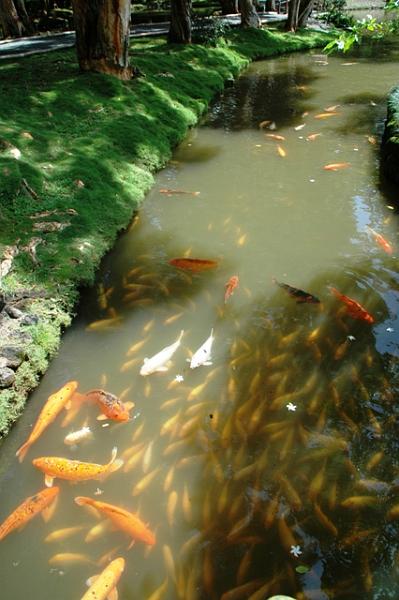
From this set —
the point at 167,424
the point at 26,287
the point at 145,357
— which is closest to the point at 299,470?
the point at 167,424

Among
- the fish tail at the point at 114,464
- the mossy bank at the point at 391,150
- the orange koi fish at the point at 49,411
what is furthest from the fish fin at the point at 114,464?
the mossy bank at the point at 391,150

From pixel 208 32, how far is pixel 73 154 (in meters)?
14.8

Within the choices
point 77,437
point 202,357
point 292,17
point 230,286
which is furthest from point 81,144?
point 292,17

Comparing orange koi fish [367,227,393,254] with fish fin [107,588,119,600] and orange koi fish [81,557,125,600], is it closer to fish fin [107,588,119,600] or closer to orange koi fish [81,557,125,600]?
orange koi fish [81,557,125,600]

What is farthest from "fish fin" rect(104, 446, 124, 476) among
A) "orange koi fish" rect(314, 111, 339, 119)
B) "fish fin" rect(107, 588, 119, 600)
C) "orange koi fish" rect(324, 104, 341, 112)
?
"orange koi fish" rect(324, 104, 341, 112)

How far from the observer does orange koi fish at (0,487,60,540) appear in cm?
404

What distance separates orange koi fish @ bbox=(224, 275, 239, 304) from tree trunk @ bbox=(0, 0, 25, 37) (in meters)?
20.8

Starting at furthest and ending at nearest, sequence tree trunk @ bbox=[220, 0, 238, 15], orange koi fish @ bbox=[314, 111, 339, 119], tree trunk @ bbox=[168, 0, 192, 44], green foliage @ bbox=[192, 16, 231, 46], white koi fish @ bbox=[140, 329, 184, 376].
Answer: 1. tree trunk @ bbox=[220, 0, 238, 15]
2. green foliage @ bbox=[192, 16, 231, 46]
3. tree trunk @ bbox=[168, 0, 192, 44]
4. orange koi fish @ bbox=[314, 111, 339, 119]
5. white koi fish @ bbox=[140, 329, 184, 376]

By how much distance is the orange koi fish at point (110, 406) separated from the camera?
4.98m

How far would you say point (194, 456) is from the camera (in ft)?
15.3

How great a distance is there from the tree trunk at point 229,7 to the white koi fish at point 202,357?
30521 mm

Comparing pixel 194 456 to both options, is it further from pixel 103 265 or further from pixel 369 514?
pixel 103 265

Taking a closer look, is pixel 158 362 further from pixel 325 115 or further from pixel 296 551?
pixel 325 115

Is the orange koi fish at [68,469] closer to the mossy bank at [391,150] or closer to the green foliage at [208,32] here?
the mossy bank at [391,150]
